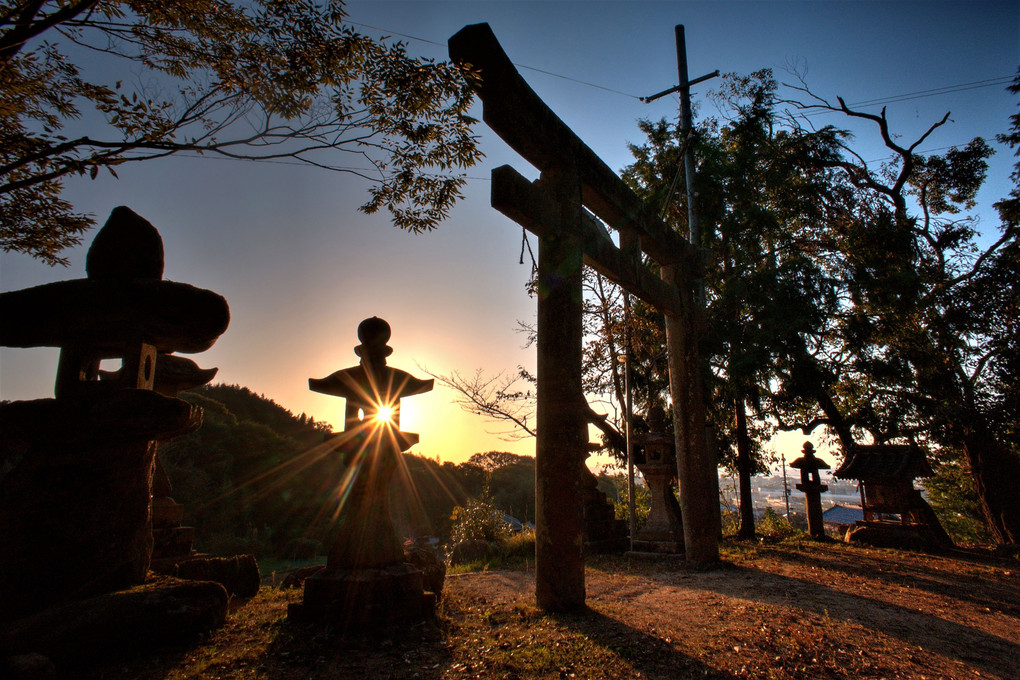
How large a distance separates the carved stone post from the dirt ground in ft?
0.97

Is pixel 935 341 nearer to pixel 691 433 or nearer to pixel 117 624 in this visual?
pixel 691 433

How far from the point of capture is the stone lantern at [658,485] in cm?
→ 809

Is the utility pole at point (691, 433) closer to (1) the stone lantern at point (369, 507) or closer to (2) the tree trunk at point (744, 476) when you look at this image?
(1) the stone lantern at point (369, 507)

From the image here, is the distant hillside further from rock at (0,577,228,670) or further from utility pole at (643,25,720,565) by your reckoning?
rock at (0,577,228,670)

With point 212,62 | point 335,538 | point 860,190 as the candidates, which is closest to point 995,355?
point 860,190

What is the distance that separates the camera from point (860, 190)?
527 inches

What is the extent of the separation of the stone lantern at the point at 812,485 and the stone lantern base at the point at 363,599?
10.5 m

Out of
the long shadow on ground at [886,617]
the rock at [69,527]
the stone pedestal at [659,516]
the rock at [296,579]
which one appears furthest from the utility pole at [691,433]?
the rock at [69,527]

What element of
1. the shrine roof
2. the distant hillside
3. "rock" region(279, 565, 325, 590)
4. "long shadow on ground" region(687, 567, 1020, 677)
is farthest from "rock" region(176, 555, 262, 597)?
the shrine roof

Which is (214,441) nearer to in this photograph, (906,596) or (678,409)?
(678,409)

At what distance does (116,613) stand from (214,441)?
530 inches

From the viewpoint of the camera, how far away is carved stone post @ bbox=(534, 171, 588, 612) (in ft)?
12.9

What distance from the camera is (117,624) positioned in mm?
2756

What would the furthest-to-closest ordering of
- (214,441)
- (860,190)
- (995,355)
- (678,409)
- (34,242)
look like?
(214,441) < (860,190) < (995,355) < (678,409) < (34,242)
